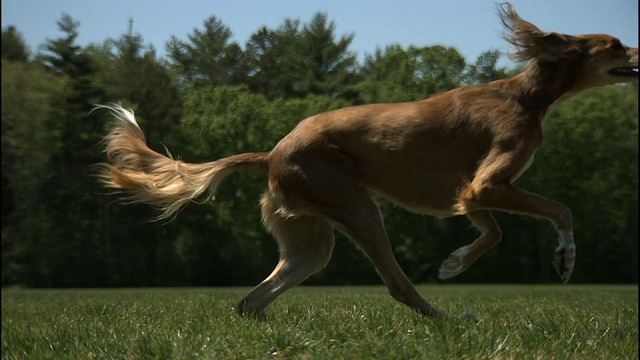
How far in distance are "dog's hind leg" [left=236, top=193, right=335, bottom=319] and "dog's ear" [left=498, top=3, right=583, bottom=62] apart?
2.11 m

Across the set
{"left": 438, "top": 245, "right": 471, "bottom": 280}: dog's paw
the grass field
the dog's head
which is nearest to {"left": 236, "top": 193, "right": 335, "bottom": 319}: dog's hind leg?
the grass field

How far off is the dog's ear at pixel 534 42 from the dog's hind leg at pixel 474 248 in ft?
4.34

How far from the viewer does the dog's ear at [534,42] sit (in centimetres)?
735

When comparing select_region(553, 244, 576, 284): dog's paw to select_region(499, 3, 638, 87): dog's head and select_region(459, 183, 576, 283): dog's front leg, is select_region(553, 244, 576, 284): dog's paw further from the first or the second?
select_region(499, 3, 638, 87): dog's head

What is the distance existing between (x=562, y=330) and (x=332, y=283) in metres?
28.5

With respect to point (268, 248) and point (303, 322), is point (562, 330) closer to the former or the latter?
point (303, 322)

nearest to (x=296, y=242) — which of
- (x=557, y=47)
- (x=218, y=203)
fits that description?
(x=557, y=47)

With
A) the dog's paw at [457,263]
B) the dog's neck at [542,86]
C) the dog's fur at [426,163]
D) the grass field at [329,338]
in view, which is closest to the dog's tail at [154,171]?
the dog's fur at [426,163]

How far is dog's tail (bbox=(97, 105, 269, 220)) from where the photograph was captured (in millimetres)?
7525

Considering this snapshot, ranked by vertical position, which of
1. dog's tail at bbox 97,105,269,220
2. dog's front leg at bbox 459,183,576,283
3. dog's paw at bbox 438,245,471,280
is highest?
dog's tail at bbox 97,105,269,220

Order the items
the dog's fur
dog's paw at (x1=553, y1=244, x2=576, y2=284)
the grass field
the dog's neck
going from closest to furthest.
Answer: the grass field
dog's paw at (x1=553, y1=244, x2=576, y2=284)
the dog's fur
the dog's neck

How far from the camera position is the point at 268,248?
110 feet

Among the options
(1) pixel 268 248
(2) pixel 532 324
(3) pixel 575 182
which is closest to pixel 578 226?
(3) pixel 575 182

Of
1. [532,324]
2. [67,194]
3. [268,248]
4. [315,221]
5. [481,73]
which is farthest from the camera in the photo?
[67,194]
